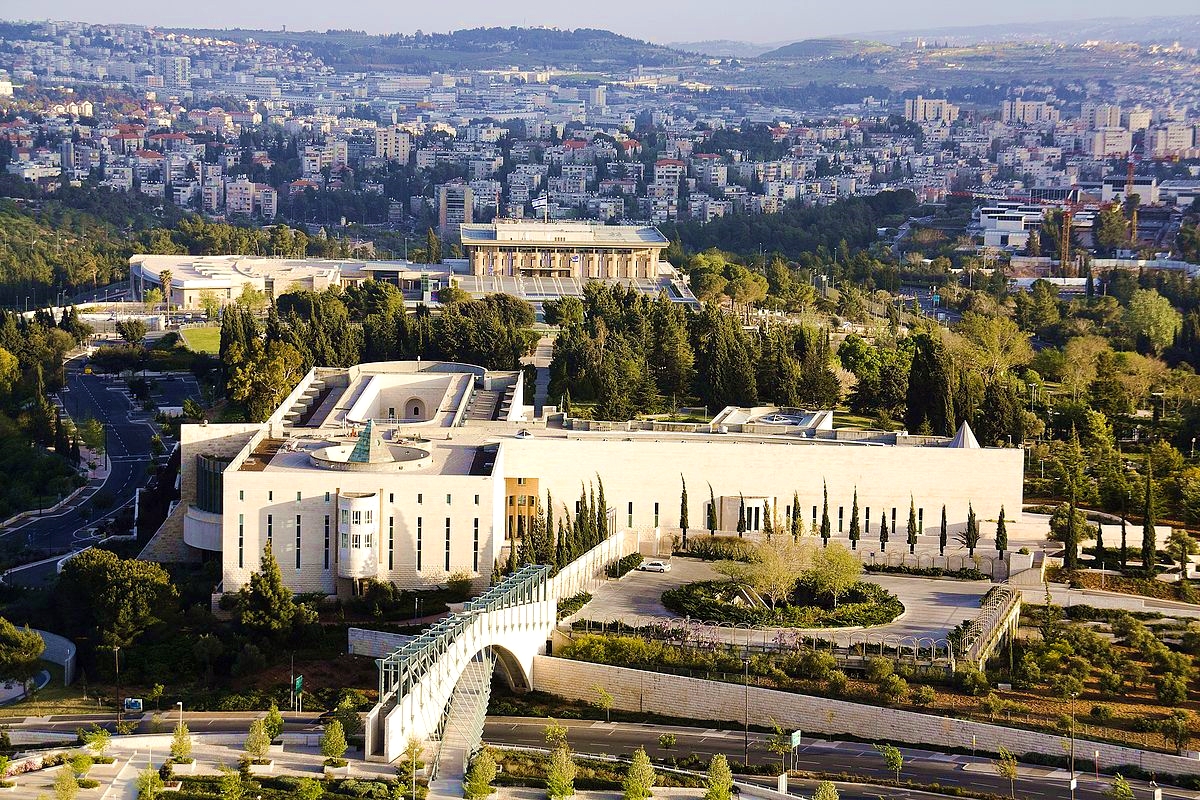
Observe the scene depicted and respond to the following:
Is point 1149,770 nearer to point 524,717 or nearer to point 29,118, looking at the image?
point 524,717

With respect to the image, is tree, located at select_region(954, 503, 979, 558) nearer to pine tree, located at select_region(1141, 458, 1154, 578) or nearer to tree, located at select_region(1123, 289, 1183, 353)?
pine tree, located at select_region(1141, 458, 1154, 578)

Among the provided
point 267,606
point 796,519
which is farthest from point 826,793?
point 796,519

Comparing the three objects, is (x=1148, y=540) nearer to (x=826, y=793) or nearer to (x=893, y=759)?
(x=893, y=759)

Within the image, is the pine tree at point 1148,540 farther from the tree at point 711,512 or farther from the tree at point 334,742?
the tree at point 334,742

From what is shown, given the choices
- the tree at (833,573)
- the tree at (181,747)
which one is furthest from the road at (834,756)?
the tree at (833,573)

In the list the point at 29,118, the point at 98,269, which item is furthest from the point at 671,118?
the point at 98,269

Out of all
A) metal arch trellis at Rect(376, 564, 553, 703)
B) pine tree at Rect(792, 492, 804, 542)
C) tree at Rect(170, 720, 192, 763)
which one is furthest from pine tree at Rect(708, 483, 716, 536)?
tree at Rect(170, 720, 192, 763)
